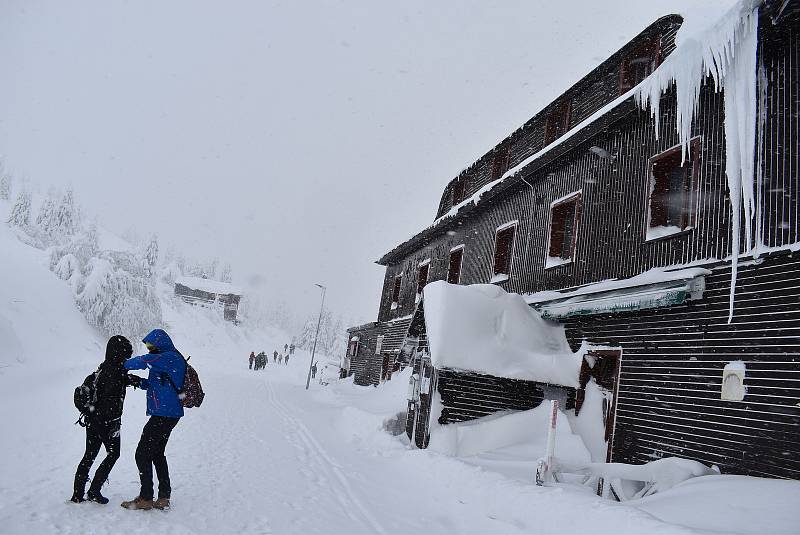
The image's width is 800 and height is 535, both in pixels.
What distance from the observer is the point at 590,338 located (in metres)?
10.1

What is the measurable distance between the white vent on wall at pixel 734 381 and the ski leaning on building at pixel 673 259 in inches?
0.9

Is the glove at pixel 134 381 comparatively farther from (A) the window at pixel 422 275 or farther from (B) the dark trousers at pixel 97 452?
(A) the window at pixel 422 275

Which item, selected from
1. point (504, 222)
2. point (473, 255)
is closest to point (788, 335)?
point (504, 222)

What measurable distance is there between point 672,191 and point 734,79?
2.15 meters

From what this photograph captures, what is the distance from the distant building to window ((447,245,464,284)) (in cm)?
6286

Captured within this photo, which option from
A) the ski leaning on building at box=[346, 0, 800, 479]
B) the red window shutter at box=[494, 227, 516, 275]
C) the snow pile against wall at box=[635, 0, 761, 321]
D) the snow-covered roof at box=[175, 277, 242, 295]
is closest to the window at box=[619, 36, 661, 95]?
the ski leaning on building at box=[346, 0, 800, 479]

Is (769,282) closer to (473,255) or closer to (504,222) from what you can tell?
(504,222)

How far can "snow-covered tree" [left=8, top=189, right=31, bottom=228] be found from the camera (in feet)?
188

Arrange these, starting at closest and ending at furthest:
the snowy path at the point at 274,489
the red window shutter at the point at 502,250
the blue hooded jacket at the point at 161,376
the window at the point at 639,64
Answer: the snowy path at the point at 274,489, the blue hooded jacket at the point at 161,376, the window at the point at 639,64, the red window shutter at the point at 502,250

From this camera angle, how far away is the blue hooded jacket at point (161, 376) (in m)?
4.83

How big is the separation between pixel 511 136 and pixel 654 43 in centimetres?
578

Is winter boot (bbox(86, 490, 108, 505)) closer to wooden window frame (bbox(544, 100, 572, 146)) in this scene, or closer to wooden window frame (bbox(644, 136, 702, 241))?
wooden window frame (bbox(644, 136, 702, 241))

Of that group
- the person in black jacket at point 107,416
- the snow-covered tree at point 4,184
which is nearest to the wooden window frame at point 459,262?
the person in black jacket at point 107,416

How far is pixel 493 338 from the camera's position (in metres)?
10.1
